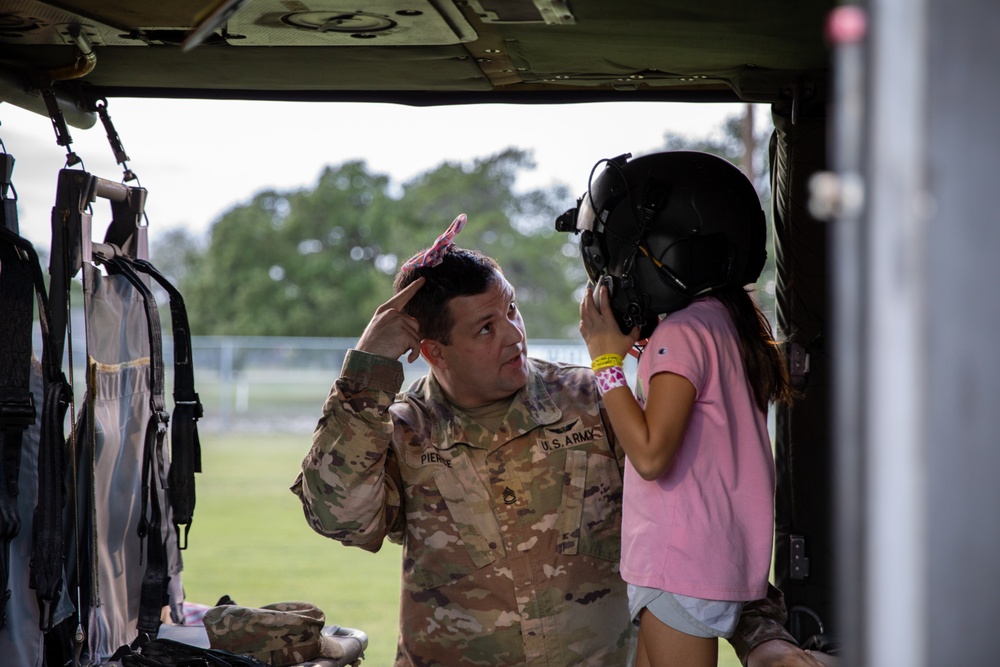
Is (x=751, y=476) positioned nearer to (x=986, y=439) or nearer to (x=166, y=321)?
(x=986, y=439)

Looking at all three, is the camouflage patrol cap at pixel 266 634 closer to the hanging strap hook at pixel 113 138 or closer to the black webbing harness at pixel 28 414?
the black webbing harness at pixel 28 414

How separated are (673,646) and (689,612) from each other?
83 mm

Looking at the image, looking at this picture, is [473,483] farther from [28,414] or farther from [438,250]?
[28,414]

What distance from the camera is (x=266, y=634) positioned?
252 cm

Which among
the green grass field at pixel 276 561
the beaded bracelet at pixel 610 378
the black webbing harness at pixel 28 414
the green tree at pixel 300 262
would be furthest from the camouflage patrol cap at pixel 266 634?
the green tree at pixel 300 262

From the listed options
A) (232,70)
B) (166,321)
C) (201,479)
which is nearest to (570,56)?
(232,70)

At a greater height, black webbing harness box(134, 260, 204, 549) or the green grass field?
black webbing harness box(134, 260, 204, 549)

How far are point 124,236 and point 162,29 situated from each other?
0.71 meters

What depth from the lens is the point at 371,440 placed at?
2543 mm

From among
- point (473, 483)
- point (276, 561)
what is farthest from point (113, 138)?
point (276, 561)

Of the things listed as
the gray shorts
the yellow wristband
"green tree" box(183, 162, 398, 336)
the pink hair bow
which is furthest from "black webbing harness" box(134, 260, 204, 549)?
"green tree" box(183, 162, 398, 336)

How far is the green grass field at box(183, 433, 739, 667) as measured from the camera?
8.29 m

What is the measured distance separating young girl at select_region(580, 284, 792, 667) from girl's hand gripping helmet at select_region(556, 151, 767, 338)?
0.05 metres

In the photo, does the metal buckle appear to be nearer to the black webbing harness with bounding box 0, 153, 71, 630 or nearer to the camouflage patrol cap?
the black webbing harness with bounding box 0, 153, 71, 630
